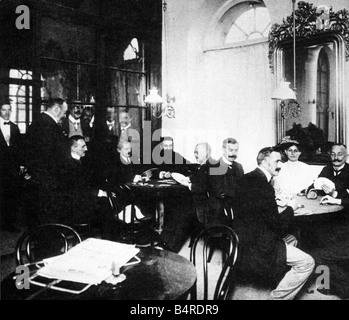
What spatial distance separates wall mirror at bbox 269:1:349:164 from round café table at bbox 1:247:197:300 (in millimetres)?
3579

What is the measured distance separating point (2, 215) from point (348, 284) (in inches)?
164

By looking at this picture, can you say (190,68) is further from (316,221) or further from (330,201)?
(330,201)

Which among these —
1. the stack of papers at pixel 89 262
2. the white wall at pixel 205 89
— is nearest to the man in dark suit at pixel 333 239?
the stack of papers at pixel 89 262

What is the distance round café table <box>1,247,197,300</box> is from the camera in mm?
1611

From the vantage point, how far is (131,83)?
21.0 feet

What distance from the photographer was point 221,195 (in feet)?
12.2

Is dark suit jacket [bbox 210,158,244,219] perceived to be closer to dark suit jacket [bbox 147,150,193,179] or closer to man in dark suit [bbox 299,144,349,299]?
man in dark suit [bbox 299,144,349,299]

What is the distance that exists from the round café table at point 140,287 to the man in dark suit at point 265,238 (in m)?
1.07

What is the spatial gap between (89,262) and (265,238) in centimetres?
149

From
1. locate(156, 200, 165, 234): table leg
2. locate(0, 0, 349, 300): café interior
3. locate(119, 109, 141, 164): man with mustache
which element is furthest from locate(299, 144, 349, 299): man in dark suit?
locate(119, 109, 141, 164): man with mustache

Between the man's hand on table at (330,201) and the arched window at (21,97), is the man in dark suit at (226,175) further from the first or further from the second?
the arched window at (21,97)

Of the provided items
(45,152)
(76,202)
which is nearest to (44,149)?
(45,152)

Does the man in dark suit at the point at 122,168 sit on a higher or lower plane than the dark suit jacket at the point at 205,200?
higher

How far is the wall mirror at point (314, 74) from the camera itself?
187 inches
